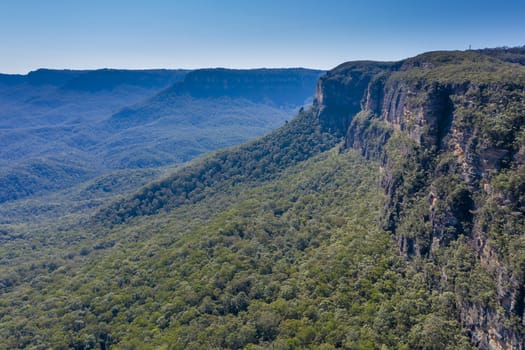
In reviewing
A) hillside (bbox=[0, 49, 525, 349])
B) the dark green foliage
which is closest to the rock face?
hillside (bbox=[0, 49, 525, 349])

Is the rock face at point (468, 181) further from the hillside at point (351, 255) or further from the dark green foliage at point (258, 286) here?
the dark green foliage at point (258, 286)

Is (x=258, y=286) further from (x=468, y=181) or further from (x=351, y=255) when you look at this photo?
(x=468, y=181)

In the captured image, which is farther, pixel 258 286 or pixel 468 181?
pixel 258 286

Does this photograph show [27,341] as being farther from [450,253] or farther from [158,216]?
[450,253]

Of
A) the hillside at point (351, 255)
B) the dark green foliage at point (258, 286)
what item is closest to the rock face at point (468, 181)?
the hillside at point (351, 255)

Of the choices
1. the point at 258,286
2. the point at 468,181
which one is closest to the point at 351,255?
the point at 258,286

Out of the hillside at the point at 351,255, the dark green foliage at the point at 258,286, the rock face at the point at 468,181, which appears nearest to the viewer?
the rock face at the point at 468,181

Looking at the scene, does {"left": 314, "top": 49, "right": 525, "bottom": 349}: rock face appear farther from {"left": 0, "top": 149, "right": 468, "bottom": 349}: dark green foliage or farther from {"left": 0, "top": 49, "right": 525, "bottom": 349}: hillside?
{"left": 0, "top": 149, "right": 468, "bottom": 349}: dark green foliage

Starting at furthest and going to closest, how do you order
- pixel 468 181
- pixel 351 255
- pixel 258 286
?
pixel 258 286
pixel 351 255
pixel 468 181
